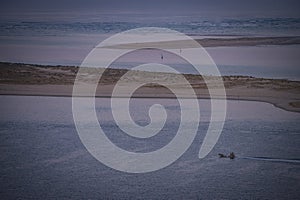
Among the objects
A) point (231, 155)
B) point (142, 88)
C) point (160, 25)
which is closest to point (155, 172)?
point (231, 155)

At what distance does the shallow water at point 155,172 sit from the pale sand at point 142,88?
7.38 ft

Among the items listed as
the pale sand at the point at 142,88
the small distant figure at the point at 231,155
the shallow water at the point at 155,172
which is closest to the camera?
the shallow water at the point at 155,172

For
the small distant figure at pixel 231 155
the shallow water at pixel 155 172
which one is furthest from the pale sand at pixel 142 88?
the small distant figure at pixel 231 155

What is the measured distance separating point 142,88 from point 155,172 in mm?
8053

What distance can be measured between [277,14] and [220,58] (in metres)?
5.71

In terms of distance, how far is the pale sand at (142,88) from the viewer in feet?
50.4

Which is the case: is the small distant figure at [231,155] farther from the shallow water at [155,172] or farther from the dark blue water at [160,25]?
the dark blue water at [160,25]

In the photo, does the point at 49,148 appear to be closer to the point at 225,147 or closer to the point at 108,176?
the point at 108,176

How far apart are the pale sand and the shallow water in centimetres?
225

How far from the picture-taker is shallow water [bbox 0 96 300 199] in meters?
7.89

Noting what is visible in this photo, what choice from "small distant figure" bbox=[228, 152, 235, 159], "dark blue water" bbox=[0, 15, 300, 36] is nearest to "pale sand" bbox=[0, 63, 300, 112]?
"small distant figure" bbox=[228, 152, 235, 159]

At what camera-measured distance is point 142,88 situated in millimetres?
16656

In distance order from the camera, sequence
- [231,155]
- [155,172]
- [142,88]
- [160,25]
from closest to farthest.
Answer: [155,172] → [231,155] → [142,88] → [160,25]

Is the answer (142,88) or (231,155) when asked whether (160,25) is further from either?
(231,155)
